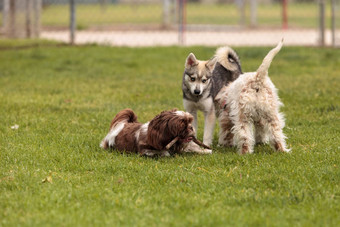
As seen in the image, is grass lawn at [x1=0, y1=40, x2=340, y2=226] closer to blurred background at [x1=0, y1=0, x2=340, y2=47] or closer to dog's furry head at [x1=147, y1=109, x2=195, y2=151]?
dog's furry head at [x1=147, y1=109, x2=195, y2=151]

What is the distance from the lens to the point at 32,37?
19078 millimetres

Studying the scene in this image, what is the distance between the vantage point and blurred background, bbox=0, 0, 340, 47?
18562mm

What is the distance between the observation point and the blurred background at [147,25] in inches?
731

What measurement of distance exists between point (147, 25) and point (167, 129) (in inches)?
729

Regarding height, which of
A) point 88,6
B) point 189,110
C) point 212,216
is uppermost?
point 88,6

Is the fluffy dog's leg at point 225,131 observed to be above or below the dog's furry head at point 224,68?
below

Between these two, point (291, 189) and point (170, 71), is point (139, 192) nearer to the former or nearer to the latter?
point (291, 189)

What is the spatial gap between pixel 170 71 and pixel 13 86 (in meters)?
3.81

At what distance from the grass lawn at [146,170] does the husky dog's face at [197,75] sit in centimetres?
79

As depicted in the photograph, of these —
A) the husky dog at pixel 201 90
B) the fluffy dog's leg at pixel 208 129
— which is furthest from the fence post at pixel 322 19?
the fluffy dog's leg at pixel 208 129

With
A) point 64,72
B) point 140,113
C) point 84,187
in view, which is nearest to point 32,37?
point 64,72

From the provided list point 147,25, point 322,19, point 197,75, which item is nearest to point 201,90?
point 197,75

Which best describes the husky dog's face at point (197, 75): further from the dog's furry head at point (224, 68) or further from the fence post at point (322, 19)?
the fence post at point (322, 19)

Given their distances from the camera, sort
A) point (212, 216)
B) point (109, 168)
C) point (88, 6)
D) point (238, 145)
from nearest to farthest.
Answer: point (212, 216) → point (109, 168) → point (238, 145) → point (88, 6)
